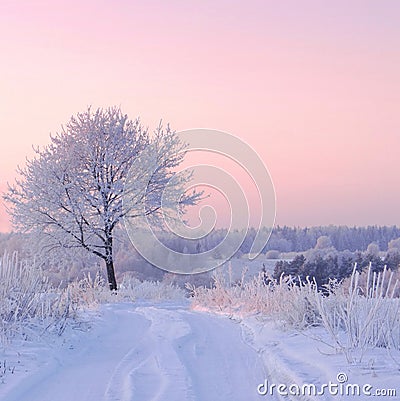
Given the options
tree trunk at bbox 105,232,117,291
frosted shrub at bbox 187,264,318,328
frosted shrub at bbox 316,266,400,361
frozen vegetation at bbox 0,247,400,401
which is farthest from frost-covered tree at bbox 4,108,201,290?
frosted shrub at bbox 316,266,400,361

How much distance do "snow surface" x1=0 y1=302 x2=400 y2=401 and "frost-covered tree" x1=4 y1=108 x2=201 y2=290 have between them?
513 inches

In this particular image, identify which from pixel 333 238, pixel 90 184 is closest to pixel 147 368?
pixel 90 184

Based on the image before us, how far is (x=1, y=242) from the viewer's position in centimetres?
3706

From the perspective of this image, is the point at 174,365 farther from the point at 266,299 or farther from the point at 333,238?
the point at 333,238

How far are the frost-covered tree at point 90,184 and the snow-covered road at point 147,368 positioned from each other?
12741mm

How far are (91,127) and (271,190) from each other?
7462 millimetres

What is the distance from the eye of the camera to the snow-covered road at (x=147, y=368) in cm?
512

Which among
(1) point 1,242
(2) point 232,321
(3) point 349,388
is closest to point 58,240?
(2) point 232,321

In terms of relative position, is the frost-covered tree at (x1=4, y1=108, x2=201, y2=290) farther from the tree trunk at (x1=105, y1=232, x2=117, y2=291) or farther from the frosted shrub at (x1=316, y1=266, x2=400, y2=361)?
the frosted shrub at (x1=316, y1=266, x2=400, y2=361)

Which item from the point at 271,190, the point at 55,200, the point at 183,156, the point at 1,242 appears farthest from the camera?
the point at 1,242

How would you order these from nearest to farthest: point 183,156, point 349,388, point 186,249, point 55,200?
1. point 349,388
2. point 55,200
3. point 183,156
4. point 186,249

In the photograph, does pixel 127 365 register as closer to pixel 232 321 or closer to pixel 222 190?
pixel 232 321

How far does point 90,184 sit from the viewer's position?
22109mm

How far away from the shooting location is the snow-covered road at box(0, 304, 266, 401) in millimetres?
5125
